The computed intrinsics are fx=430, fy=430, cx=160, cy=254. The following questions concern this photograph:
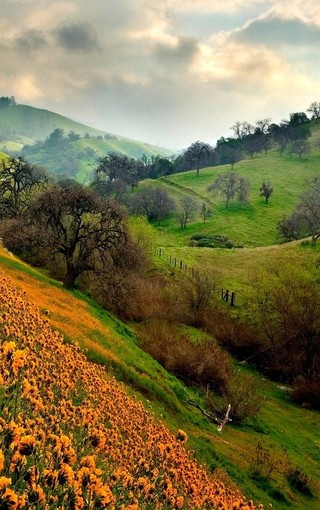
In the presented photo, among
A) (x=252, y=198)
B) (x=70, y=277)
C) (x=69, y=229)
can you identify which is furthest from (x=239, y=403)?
(x=252, y=198)

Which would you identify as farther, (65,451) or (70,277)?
(70,277)

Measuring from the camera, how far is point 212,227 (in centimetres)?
10969

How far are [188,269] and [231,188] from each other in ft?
214

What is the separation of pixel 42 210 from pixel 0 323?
32.9 metres

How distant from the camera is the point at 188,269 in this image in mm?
70875

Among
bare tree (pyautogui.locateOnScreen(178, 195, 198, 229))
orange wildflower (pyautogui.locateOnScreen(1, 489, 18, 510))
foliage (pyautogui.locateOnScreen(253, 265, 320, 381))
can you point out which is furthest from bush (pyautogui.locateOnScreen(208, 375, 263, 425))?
bare tree (pyautogui.locateOnScreen(178, 195, 198, 229))

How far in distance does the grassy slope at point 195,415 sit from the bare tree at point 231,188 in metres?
96.3

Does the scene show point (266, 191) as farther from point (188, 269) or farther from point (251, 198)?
point (188, 269)

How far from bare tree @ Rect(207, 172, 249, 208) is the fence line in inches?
2050

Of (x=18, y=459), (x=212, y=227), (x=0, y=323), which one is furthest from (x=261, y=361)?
(x=212, y=227)

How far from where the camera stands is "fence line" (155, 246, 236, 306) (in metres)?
59.2

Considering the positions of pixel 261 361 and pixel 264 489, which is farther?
pixel 261 361

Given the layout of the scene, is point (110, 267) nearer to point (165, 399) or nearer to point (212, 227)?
point (165, 399)

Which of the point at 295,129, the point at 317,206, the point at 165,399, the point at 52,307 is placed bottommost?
the point at 165,399
